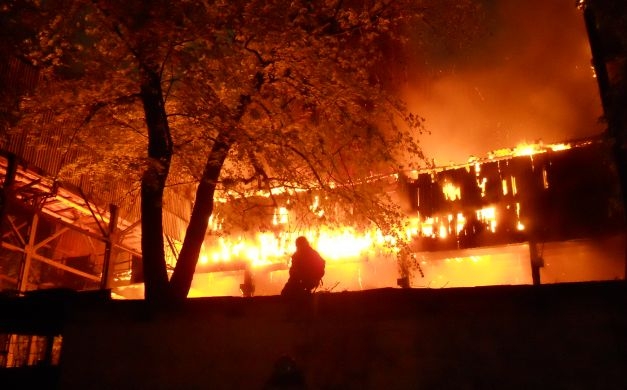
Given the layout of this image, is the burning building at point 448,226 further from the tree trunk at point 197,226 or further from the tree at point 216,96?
the tree trunk at point 197,226

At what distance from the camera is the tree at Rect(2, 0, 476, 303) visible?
9.66 meters

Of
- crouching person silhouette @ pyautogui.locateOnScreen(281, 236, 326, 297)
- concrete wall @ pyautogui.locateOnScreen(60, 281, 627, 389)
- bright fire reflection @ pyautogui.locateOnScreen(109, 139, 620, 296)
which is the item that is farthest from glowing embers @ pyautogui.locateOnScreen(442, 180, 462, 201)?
concrete wall @ pyautogui.locateOnScreen(60, 281, 627, 389)

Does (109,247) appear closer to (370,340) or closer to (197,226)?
(197,226)

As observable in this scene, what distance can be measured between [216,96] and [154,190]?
9.86 feet

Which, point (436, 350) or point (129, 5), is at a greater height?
point (129, 5)

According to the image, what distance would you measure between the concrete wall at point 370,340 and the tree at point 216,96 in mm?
1195

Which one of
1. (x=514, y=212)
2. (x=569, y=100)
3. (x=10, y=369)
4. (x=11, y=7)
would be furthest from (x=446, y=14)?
(x=569, y=100)

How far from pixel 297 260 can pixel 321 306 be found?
2.19 meters

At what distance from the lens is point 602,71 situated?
10070mm

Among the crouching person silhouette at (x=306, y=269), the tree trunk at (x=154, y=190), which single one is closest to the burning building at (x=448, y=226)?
the crouching person silhouette at (x=306, y=269)

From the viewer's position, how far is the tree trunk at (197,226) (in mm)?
9586

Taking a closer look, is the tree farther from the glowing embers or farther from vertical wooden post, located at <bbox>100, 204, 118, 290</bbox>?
vertical wooden post, located at <bbox>100, 204, 118, 290</bbox>

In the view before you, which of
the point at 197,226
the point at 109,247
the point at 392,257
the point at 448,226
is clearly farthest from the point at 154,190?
the point at 109,247

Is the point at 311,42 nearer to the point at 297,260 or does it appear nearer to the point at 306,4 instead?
the point at 306,4
